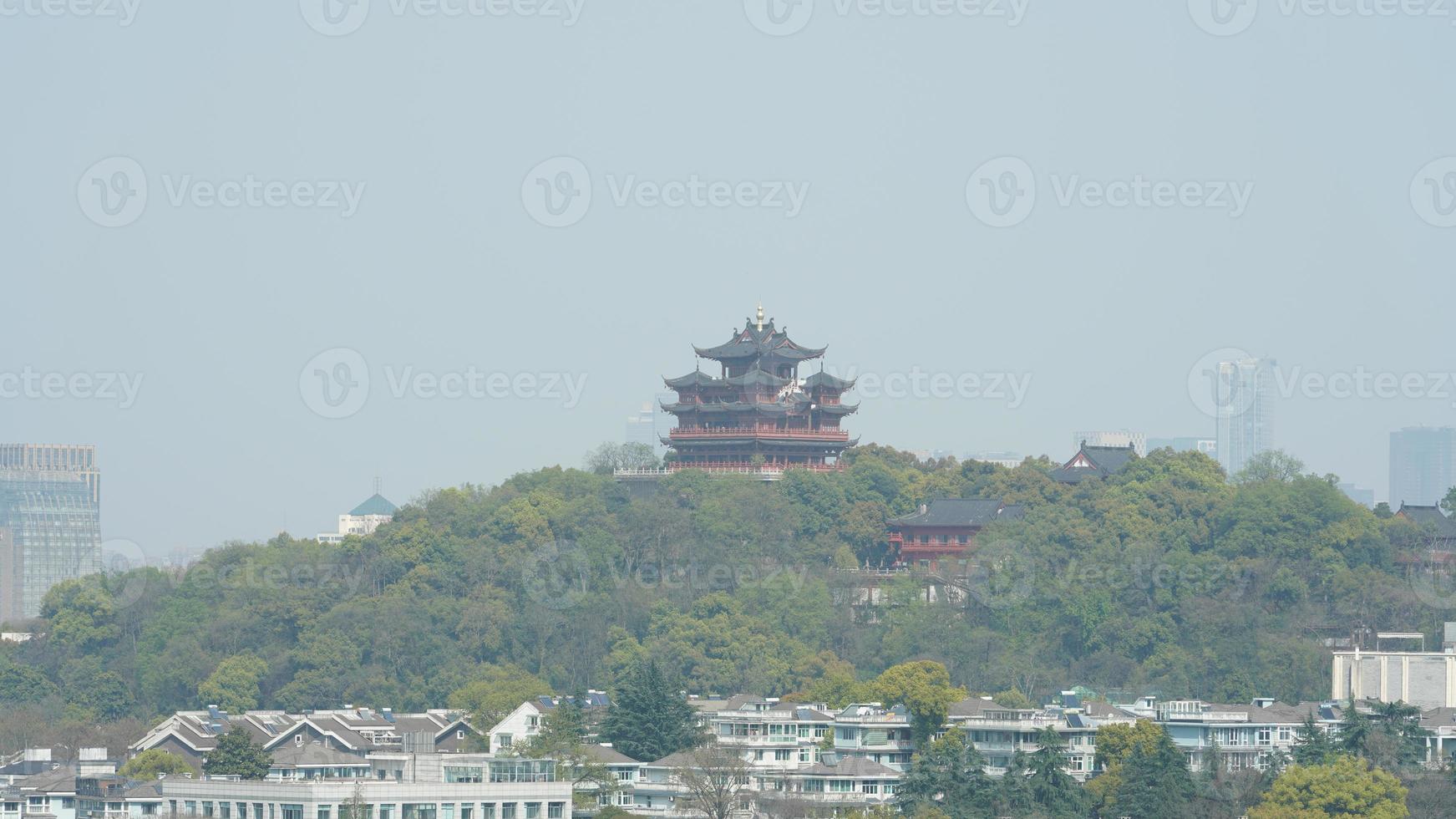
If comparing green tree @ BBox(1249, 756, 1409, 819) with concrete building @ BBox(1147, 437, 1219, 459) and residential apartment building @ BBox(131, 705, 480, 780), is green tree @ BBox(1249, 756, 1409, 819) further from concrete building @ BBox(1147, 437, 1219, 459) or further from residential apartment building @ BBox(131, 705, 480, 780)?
concrete building @ BBox(1147, 437, 1219, 459)

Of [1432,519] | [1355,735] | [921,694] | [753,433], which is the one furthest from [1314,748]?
[753,433]

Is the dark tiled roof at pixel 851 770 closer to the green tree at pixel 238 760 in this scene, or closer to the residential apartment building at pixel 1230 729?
the residential apartment building at pixel 1230 729

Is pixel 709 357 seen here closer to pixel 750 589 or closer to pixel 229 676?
pixel 750 589

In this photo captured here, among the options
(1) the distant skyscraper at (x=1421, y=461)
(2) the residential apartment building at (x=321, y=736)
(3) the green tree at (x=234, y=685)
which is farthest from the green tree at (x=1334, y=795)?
(1) the distant skyscraper at (x=1421, y=461)

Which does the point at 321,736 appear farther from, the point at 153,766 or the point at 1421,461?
the point at 1421,461

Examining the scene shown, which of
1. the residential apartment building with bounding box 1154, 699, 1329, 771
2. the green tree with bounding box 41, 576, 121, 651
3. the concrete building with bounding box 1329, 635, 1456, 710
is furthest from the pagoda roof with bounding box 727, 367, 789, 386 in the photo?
the residential apartment building with bounding box 1154, 699, 1329, 771

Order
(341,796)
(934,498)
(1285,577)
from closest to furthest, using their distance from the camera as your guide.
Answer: (341,796)
(1285,577)
(934,498)

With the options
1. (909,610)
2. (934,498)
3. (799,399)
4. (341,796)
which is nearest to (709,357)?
(799,399)

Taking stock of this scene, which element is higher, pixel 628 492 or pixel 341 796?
pixel 628 492
